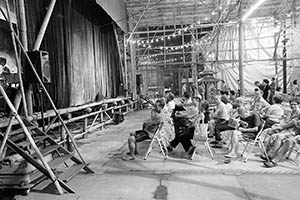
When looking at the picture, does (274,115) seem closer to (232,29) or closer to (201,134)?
(201,134)

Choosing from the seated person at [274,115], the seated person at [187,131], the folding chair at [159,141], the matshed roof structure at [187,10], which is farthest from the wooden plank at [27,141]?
the matshed roof structure at [187,10]

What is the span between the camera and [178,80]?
25.8 metres

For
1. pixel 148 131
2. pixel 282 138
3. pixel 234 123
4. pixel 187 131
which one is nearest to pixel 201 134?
pixel 187 131

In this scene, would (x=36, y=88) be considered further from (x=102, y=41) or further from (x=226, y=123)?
(x=102, y=41)

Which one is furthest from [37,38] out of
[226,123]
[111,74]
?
[111,74]

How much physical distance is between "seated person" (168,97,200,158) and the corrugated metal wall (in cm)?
376

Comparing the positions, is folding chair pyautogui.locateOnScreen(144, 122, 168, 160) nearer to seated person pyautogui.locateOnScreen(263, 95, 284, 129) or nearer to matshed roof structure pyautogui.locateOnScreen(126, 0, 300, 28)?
seated person pyautogui.locateOnScreen(263, 95, 284, 129)

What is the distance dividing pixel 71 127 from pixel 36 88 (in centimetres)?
502

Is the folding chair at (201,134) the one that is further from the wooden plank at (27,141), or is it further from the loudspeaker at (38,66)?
the loudspeaker at (38,66)

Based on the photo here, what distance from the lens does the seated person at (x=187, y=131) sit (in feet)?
18.5

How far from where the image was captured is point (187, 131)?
18.6ft

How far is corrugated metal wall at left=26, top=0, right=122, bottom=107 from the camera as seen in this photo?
782 centimetres

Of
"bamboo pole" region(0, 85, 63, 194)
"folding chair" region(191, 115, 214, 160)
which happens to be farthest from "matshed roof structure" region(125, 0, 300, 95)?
"bamboo pole" region(0, 85, 63, 194)

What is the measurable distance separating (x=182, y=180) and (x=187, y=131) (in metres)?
1.52
